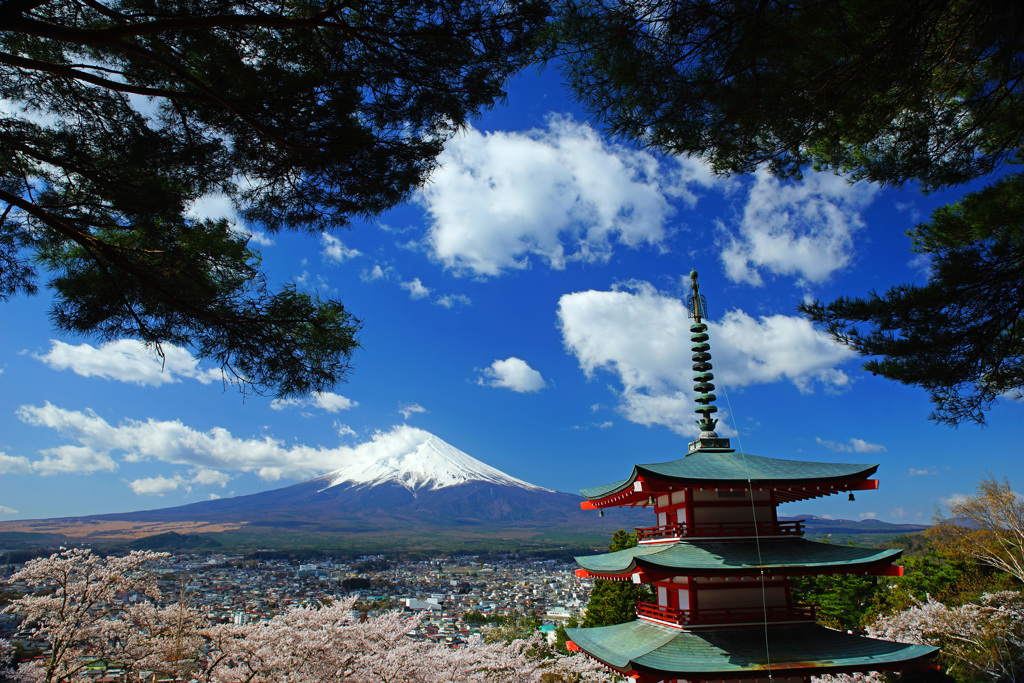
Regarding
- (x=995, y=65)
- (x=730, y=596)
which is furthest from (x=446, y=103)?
(x=730, y=596)

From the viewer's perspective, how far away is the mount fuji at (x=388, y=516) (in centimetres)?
8838

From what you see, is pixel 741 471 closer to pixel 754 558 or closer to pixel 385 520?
pixel 754 558

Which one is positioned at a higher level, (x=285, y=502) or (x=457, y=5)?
(x=457, y=5)

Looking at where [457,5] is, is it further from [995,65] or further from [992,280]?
[992,280]

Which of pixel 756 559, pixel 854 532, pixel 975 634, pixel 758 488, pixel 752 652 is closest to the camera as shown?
pixel 752 652

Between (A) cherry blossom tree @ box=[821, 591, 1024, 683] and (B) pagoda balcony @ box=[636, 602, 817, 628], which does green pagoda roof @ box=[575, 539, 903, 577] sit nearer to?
(B) pagoda balcony @ box=[636, 602, 817, 628]

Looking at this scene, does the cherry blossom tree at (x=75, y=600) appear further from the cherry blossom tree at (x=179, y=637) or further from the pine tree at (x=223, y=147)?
the pine tree at (x=223, y=147)

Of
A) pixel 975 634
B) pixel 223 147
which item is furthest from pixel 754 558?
pixel 975 634

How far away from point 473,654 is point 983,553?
688 inches

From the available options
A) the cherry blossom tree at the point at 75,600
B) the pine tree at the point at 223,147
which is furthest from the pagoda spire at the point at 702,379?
the cherry blossom tree at the point at 75,600

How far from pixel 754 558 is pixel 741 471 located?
1231 millimetres

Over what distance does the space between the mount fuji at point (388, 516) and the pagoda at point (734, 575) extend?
6842 centimetres

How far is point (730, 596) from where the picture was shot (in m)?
7.51

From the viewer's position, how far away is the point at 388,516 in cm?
11500
